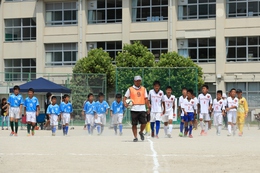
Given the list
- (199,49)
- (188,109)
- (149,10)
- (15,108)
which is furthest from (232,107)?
(149,10)

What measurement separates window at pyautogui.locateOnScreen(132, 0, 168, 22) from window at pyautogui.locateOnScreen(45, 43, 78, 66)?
6.00 m

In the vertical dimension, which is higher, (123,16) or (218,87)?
(123,16)

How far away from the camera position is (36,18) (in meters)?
59.3

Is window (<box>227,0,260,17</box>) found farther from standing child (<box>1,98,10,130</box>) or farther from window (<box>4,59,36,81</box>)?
standing child (<box>1,98,10,130</box>)

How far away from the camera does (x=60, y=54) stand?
5928 cm

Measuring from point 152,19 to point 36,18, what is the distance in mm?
10295

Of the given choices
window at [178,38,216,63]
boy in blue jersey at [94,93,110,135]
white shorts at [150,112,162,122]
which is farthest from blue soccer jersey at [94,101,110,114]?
window at [178,38,216,63]

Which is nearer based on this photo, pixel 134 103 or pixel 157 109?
pixel 134 103

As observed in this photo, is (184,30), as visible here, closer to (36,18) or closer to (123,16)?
(123,16)

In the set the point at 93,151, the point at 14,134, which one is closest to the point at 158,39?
the point at 14,134

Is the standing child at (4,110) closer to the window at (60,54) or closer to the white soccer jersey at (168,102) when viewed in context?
the white soccer jersey at (168,102)

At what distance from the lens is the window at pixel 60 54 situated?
58719 millimetres

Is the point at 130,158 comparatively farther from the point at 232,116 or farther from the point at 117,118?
the point at 117,118

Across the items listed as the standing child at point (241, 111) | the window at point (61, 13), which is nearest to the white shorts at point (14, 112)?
the standing child at point (241, 111)
